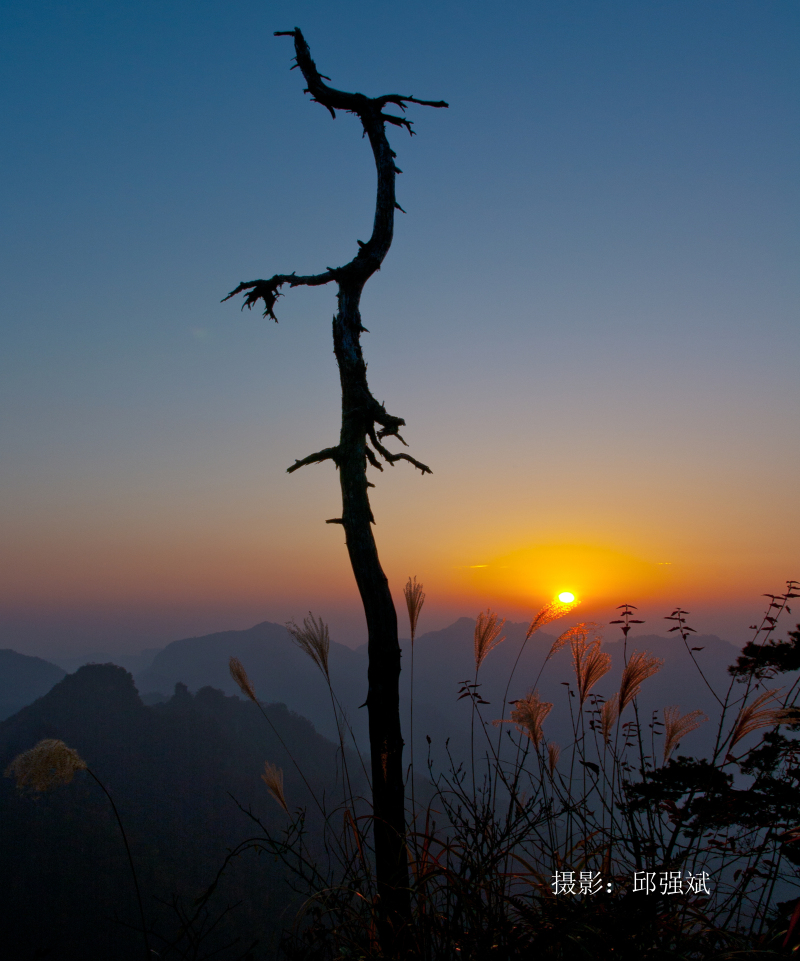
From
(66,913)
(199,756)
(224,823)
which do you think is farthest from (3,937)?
(199,756)

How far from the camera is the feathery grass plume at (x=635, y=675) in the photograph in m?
2.46

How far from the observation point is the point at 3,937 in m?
41.2

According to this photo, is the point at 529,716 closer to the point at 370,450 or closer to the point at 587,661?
the point at 587,661

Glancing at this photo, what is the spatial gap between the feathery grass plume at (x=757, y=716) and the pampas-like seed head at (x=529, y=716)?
29.9 inches

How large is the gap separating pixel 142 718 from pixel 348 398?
9736 centimetres

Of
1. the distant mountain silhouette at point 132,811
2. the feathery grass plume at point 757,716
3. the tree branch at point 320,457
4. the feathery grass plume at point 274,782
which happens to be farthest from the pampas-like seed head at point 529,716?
the distant mountain silhouette at point 132,811

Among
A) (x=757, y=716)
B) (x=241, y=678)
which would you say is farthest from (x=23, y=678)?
(x=757, y=716)

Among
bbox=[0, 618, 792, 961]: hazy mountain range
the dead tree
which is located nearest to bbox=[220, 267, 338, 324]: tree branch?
the dead tree

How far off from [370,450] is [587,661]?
77.3 inches

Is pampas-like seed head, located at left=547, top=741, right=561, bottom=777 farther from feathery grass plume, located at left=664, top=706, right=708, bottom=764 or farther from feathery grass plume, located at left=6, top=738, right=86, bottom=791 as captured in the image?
feathery grass plume, located at left=6, top=738, right=86, bottom=791

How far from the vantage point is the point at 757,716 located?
210cm

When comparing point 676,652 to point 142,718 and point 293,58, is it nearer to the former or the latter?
point 142,718

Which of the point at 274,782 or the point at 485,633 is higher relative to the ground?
the point at 485,633

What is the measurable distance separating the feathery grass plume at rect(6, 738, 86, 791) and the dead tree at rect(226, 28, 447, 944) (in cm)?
147
